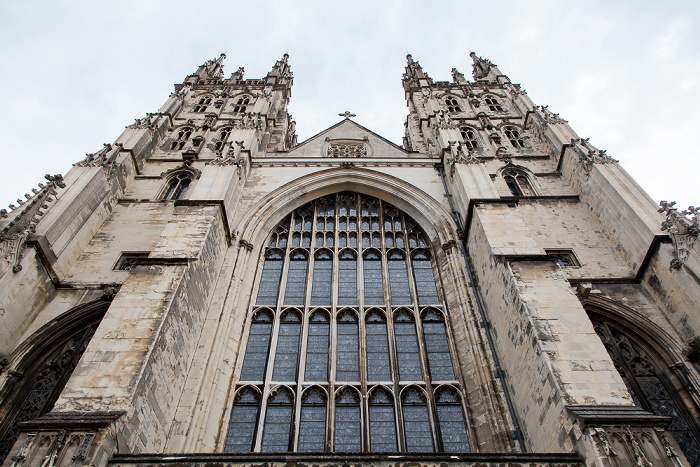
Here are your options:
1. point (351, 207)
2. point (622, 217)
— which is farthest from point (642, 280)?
point (351, 207)

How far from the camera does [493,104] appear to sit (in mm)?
19625

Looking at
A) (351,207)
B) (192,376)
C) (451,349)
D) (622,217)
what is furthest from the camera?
(351,207)

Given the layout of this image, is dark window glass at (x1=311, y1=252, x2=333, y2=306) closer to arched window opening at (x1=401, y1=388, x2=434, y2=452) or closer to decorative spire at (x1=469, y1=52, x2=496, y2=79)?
arched window opening at (x1=401, y1=388, x2=434, y2=452)

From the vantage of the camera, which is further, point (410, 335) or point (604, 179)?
point (604, 179)

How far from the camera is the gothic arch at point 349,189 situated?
11406mm

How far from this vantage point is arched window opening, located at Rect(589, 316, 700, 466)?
7.04 metres

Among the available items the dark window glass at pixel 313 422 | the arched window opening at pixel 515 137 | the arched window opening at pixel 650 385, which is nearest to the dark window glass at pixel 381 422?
the dark window glass at pixel 313 422

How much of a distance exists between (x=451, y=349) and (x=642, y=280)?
4.07 metres

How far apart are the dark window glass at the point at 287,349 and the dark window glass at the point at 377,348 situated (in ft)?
4.30

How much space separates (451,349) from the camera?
28.7 feet

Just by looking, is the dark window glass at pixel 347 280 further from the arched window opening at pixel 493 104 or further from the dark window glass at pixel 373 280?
the arched window opening at pixel 493 104

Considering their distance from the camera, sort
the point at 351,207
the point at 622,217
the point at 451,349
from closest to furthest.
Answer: the point at 451,349 < the point at 622,217 < the point at 351,207

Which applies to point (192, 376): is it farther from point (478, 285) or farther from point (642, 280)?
point (642, 280)

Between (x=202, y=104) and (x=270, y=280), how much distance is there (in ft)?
39.6
